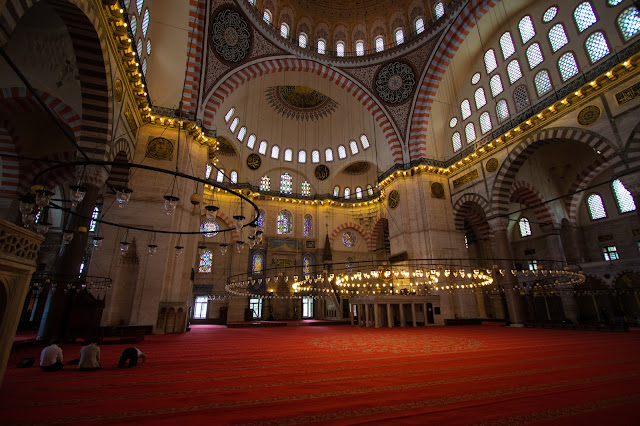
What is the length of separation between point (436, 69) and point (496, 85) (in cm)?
268

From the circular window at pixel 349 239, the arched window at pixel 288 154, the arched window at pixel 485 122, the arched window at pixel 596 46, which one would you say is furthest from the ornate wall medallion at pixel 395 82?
the circular window at pixel 349 239

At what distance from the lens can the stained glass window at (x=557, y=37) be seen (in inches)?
433

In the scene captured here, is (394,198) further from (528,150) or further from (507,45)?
(507,45)

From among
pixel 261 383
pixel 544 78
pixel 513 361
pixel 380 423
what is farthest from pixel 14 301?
pixel 544 78

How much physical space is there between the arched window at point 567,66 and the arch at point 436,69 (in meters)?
3.44

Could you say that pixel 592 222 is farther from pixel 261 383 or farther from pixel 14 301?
pixel 14 301

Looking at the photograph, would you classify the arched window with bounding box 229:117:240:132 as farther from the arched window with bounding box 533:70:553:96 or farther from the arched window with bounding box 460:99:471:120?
the arched window with bounding box 533:70:553:96

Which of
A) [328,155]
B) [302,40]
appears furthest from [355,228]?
[302,40]

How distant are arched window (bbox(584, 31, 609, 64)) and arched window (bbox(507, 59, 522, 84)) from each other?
2364mm

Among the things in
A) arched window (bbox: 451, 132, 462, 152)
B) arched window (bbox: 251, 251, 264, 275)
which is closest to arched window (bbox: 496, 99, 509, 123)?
arched window (bbox: 451, 132, 462, 152)

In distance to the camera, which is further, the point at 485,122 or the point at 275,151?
the point at 275,151

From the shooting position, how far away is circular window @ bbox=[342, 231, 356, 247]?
20281 millimetres

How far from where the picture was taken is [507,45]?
518 inches

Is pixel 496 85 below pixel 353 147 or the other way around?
below
